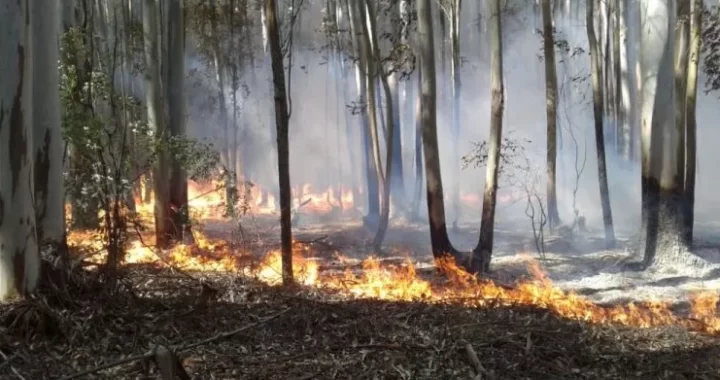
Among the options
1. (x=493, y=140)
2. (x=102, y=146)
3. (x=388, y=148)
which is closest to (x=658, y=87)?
(x=493, y=140)

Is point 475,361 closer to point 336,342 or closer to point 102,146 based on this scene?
point 336,342

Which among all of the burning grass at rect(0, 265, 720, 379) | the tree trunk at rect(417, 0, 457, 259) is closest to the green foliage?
the burning grass at rect(0, 265, 720, 379)

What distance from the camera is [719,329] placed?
6852mm

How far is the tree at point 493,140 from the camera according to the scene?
10281mm

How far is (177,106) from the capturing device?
44.9 ft

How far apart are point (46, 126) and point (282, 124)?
3218 mm


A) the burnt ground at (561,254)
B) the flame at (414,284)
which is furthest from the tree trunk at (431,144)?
the burnt ground at (561,254)

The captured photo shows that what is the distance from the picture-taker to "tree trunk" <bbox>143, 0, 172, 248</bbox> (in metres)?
12.6

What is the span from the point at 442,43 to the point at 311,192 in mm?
11289

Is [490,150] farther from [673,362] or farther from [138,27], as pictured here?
[138,27]

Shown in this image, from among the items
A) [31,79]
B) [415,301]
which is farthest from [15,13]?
[415,301]

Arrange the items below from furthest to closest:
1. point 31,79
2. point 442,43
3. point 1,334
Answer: point 442,43
point 31,79
point 1,334

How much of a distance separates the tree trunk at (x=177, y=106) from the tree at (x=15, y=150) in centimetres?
752

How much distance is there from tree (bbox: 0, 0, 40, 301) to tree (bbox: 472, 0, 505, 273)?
273 inches
